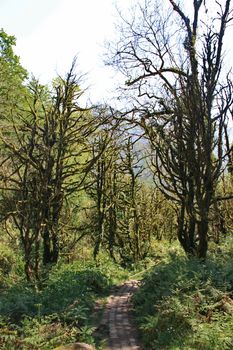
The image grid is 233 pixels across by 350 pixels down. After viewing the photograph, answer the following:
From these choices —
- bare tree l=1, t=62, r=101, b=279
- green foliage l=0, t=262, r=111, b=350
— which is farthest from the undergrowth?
bare tree l=1, t=62, r=101, b=279

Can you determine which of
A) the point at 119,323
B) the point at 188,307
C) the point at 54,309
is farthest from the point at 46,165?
the point at 188,307

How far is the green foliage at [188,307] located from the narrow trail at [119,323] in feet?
0.79

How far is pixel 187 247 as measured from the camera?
13500 millimetres

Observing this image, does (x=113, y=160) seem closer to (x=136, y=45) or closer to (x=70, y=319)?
(x=136, y=45)

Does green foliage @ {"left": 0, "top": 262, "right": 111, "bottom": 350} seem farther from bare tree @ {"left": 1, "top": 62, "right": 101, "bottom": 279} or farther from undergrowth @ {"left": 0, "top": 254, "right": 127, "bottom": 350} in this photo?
bare tree @ {"left": 1, "top": 62, "right": 101, "bottom": 279}

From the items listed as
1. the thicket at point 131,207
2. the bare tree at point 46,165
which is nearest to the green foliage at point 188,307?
the thicket at point 131,207

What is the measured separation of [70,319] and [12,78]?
23091 millimetres

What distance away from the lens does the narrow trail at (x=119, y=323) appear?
293 inches

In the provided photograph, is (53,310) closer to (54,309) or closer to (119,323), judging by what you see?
(54,309)

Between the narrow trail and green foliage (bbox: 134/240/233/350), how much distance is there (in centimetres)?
24

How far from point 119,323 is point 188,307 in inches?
71.2

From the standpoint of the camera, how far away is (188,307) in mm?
7590

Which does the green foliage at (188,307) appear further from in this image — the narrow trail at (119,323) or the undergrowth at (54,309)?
the undergrowth at (54,309)

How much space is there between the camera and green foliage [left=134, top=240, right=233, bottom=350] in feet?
21.5
